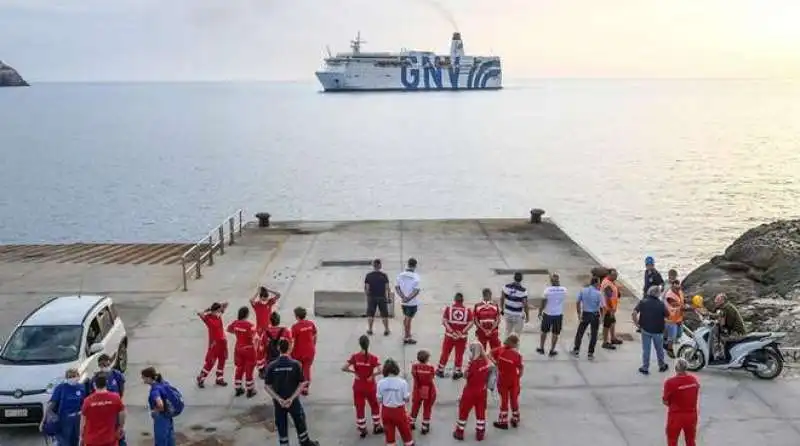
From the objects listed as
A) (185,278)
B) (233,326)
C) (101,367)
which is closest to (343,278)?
(185,278)

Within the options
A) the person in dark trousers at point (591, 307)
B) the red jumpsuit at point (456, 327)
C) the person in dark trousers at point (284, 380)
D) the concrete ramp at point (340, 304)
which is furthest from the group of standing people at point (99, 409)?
the concrete ramp at point (340, 304)

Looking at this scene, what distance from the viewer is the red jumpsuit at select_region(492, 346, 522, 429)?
11.2 m

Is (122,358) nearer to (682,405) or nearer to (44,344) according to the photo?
(44,344)

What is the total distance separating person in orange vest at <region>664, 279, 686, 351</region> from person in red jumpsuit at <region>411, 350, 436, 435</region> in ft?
17.3

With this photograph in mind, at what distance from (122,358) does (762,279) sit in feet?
57.4

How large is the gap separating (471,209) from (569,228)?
9.44 meters

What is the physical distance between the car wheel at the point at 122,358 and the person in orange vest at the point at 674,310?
9.44m

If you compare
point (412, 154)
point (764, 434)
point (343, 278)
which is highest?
point (412, 154)

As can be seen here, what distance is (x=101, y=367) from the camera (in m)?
9.66

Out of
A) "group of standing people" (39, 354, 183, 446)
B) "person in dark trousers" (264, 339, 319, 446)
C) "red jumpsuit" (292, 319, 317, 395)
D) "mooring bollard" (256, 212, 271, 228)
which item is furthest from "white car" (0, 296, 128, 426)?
"mooring bollard" (256, 212, 271, 228)

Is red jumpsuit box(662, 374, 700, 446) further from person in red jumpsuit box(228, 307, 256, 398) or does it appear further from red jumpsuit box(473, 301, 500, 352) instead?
person in red jumpsuit box(228, 307, 256, 398)

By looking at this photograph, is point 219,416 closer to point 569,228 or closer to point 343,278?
point 343,278

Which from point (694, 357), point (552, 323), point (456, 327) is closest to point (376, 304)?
point (456, 327)

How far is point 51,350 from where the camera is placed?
12.1m
